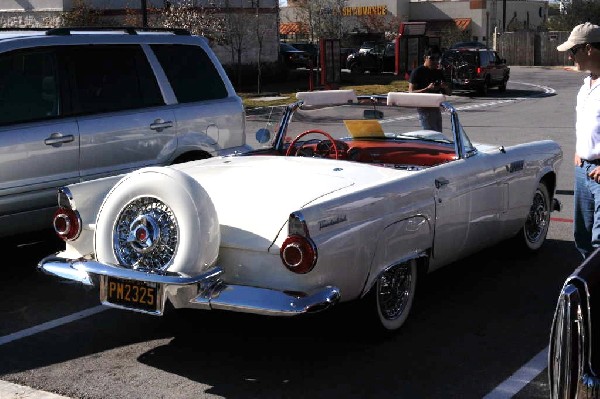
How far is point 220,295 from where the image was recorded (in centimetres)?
500

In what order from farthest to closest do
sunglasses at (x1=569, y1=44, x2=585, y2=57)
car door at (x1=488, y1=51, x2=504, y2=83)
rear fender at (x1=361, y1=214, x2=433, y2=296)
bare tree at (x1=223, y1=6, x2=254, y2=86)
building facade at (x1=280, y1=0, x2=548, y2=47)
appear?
building facade at (x1=280, y1=0, x2=548, y2=47) → car door at (x1=488, y1=51, x2=504, y2=83) → bare tree at (x1=223, y1=6, x2=254, y2=86) → sunglasses at (x1=569, y1=44, x2=585, y2=57) → rear fender at (x1=361, y1=214, x2=433, y2=296)

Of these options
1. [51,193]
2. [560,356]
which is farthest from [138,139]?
[560,356]

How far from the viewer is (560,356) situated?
315cm

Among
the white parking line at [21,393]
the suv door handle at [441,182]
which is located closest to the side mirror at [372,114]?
the suv door handle at [441,182]

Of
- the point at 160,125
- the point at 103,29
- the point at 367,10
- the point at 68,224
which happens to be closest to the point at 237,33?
the point at 103,29

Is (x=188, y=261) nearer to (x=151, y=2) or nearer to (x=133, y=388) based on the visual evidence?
(x=133, y=388)

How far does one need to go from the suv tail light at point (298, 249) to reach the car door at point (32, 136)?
2887 millimetres

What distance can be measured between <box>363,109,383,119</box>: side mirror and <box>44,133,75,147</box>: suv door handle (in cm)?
232

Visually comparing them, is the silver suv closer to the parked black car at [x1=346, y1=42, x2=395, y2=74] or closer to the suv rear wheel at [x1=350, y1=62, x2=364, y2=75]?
the parked black car at [x1=346, y1=42, x2=395, y2=74]

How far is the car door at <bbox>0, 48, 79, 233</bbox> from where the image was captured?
6.94 m

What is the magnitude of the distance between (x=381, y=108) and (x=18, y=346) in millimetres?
3178

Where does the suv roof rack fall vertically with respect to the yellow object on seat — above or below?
above

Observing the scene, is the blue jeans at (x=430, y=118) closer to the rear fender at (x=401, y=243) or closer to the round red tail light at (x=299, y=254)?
the rear fender at (x=401, y=243)

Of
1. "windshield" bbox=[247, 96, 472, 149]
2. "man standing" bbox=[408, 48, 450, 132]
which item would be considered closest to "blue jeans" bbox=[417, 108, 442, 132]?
"windshield" bbox=[247, 96, 472, 149]
